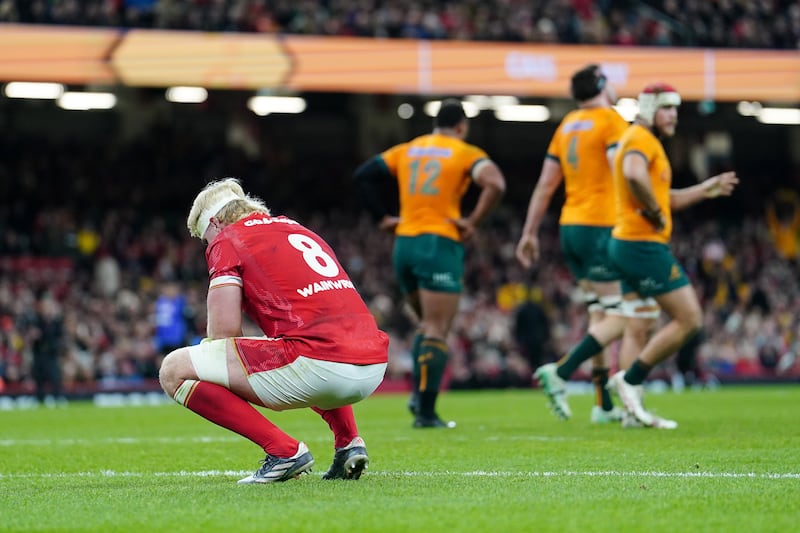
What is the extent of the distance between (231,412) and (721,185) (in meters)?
5.07

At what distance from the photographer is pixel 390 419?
12.5 metres

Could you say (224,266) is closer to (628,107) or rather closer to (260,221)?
(260,221)

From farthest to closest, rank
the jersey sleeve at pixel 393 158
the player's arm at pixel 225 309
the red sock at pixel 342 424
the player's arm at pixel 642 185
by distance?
1. the jersey sleeve at pixel 393 158
2. the player's arm at pixel 642 185
3. the red sock at pixel 342 424
4. the player's arm at pixel 225 309

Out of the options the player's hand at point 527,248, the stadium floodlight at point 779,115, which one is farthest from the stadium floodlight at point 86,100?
the player's hand at point 527,248

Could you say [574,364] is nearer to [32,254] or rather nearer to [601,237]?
[601,237]

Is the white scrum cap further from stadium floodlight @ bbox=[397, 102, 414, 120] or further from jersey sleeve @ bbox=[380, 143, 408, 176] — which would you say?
stadium floodlight @ bbox=[397, 102, 414, 120]

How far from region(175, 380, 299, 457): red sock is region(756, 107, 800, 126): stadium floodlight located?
94.3 ft

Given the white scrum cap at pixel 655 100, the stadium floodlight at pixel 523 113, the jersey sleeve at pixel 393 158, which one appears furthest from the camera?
the stadium floodlight at pixel 523 113

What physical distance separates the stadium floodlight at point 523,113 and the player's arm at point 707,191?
21729mm

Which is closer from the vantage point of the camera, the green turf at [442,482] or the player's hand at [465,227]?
the green turf at [442,482]

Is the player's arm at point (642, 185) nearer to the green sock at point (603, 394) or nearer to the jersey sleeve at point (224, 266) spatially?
the green sock at point (603, 394)

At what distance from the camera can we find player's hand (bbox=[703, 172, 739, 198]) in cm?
975

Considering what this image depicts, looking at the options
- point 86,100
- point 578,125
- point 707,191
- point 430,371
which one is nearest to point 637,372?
point 707,191

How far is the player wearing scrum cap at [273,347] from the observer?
5.94 metres
